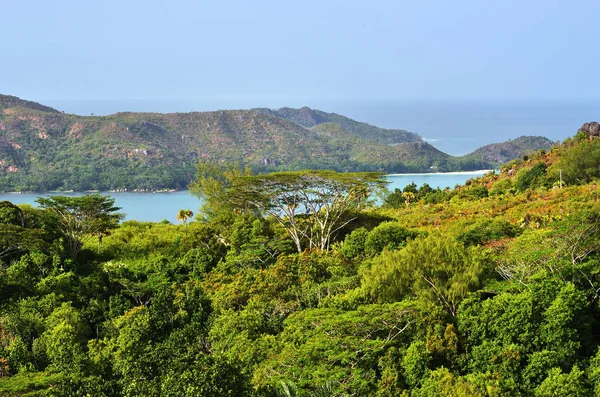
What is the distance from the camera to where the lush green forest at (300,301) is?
37.4ft

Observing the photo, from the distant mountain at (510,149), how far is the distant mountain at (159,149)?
2.24 meters

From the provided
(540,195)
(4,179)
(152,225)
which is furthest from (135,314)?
(4,179)

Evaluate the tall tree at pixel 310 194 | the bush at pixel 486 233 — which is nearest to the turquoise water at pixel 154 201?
the tall tree at pixel 310 194

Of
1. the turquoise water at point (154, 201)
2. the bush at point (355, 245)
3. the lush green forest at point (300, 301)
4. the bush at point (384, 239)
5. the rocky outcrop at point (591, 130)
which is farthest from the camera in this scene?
the turquoise water at point (154, 201)

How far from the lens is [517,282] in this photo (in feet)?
46.0

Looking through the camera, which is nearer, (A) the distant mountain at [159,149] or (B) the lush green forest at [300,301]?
(B) the lush green forest at [300,301]

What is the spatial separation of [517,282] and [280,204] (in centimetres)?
1024

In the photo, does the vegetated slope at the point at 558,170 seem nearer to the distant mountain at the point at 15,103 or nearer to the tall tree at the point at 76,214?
the tall tree at the point at 76,214

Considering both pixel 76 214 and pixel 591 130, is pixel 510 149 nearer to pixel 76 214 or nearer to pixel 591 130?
pixel 591 130

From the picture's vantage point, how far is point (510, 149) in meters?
102

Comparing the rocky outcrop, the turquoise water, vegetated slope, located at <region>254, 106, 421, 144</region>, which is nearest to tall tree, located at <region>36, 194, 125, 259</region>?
the turquoise water

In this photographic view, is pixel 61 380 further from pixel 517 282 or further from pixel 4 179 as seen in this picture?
pixel 4 179

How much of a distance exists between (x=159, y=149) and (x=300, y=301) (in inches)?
3170

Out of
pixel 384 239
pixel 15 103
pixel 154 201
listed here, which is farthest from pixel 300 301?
pixel 15 103
